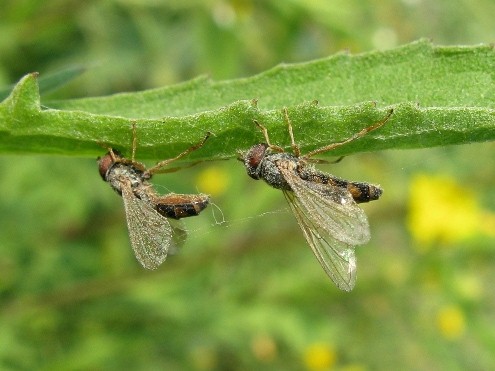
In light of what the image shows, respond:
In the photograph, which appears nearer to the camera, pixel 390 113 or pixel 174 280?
pixel 390 113

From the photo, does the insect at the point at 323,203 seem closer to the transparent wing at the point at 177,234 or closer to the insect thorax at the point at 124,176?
the transparent wing at the point at 177,234

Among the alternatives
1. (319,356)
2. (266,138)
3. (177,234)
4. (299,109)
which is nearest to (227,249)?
(319,356)

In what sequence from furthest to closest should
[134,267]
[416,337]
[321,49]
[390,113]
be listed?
1. [321,49]
2. [416,337]
3. [134,267]
4. [390,113]

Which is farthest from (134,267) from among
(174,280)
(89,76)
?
(89,76)

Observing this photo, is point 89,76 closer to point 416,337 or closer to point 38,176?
point 38,176

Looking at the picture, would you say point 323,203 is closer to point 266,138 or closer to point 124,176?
point 266,138

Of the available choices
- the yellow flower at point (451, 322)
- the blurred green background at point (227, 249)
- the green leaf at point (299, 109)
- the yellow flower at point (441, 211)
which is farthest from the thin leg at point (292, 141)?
the yellow flower at point (451, 322)

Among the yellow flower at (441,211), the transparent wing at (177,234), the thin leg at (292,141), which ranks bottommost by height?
the yellow flower at (441,211)
